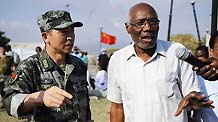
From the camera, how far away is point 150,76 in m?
3.15

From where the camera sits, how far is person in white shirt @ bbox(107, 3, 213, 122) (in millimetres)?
3107

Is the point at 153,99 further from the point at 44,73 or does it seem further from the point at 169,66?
the point at 44,73

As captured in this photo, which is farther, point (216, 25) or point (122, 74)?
point (216, 25)

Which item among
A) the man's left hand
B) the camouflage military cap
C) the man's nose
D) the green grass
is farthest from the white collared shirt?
the green grass

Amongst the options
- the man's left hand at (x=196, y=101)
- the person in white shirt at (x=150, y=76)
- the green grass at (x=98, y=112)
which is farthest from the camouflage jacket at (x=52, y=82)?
the green grass at (x=98, y=112)

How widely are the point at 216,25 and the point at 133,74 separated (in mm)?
5952

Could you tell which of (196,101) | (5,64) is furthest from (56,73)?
(5,64)

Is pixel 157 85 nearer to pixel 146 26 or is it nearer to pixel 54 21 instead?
pixel 146 26

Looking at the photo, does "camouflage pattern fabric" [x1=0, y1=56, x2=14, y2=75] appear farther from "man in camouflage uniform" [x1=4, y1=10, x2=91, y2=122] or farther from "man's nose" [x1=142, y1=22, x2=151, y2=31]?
"man's nose" [x1=142, y1=22, x2=151, y2=31]

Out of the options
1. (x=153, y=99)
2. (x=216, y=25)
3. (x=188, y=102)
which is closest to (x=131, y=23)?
(x=153, y=99)

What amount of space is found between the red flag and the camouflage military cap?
26.9 metres

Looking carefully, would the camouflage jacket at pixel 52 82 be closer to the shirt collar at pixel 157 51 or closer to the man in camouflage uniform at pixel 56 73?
the man in camouflage uniform at pixel 56 73

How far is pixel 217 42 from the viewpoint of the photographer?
10.6 feet

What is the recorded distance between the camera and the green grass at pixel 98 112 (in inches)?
372
